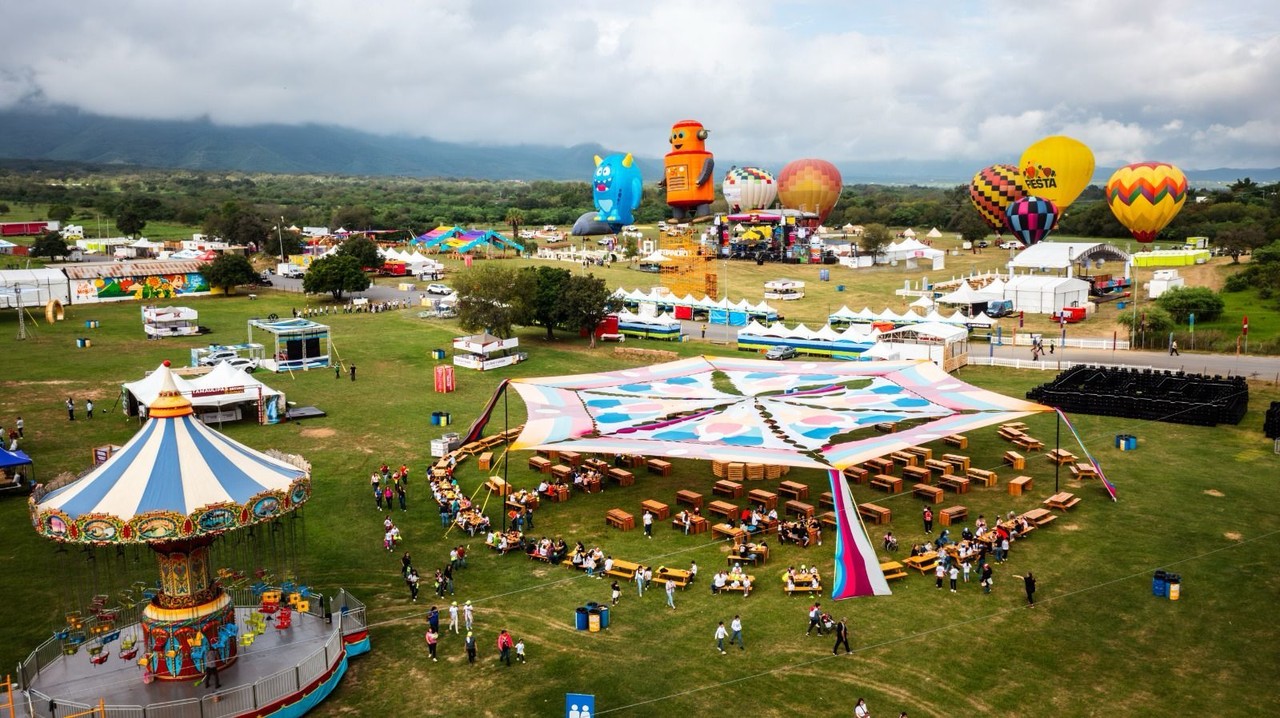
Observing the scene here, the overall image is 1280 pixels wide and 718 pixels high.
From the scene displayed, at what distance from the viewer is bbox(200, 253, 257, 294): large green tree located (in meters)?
72.8

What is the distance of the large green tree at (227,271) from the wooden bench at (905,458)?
5918cm

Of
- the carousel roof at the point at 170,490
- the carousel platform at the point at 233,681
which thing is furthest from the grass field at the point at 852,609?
the carousel roof at the point at 170,490

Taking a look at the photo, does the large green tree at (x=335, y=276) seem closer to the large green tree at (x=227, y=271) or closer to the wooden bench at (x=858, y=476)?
the large green tree at (x=227, y=271)

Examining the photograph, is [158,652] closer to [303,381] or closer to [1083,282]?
[303,381]

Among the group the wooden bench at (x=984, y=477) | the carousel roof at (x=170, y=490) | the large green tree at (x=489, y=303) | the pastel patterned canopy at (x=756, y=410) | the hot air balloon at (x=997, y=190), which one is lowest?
the wooden bench at (x=984, y=477)

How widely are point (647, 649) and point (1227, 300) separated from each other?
59.1 meters

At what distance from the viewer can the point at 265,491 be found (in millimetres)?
17000

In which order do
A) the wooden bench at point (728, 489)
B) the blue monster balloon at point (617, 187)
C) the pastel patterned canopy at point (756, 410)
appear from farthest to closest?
the blue monster balloon at point (617, 187)
the wooden bench at point (728, 489)
the pastel patterned canopy at point (756, 410)

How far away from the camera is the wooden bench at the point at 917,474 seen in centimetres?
2872

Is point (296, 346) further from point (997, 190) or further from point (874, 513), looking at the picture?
point (997, 190)

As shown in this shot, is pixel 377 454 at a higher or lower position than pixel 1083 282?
lower

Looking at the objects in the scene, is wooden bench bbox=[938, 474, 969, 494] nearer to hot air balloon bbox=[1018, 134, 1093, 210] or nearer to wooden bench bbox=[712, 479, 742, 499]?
wooden bench bbox=[712, 479, 742, 499]

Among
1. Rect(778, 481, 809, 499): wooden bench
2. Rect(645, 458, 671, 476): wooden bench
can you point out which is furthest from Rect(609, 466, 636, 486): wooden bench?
Rect(778, 481, 809, 499): wooden bench

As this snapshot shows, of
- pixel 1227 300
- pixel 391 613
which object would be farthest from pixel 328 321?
pixel 1227 300
